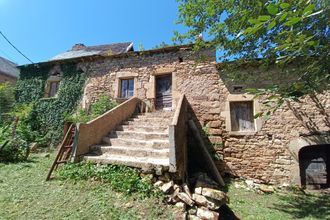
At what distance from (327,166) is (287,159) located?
7.53 ft

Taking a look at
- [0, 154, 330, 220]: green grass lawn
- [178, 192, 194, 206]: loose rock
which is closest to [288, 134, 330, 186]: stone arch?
[0, 154, 330, 220]: green grass lawn

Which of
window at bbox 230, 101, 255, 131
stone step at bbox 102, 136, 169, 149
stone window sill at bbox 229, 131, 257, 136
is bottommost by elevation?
stone step at bbox 102, 136, 169, 149

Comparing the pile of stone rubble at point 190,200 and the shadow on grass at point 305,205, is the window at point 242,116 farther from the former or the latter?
the pile of stone rubble at point 190,200

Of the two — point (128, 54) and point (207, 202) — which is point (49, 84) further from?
point (207, 202)

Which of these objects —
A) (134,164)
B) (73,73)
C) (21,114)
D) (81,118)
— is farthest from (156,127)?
(21,114)

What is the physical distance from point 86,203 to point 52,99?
25.8ft

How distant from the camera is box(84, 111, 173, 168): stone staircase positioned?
15.3 ft

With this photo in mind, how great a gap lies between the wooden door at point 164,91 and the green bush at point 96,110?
1838 millimetres

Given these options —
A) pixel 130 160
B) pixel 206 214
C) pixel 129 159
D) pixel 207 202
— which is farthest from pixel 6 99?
pixel 206 214

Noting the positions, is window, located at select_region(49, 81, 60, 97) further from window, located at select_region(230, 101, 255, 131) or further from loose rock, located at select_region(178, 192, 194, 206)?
loose rock, located at select_region(178, 192, 194, 206)

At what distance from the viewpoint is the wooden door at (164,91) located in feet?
29.9

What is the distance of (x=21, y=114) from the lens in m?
9.83

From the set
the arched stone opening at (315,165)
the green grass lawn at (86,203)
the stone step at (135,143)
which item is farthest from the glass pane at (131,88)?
the arched stone opening at (315,165)

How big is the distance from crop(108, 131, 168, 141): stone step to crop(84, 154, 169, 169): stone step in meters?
0.97
